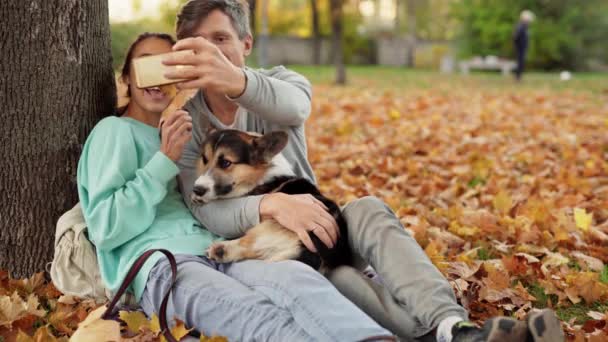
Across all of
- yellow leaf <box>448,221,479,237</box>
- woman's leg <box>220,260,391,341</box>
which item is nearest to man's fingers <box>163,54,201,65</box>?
woman's leg <box>220,260,391,341</box>

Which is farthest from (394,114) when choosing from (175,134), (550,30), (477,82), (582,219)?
(550,30)

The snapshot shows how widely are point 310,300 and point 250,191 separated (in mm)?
→ 774

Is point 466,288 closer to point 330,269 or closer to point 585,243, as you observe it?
point 330,269

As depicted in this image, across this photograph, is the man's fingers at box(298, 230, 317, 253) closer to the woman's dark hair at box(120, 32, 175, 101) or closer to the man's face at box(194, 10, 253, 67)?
the man's face at box(194, 10, 253, 67)

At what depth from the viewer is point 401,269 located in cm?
276

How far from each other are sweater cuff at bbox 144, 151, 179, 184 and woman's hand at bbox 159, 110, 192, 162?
38mm

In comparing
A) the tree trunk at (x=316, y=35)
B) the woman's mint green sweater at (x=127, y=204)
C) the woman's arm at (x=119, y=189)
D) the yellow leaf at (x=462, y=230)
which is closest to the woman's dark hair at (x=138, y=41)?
the woman's mint green sweater at (x=127, y=204)

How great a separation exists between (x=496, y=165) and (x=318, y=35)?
31.4m

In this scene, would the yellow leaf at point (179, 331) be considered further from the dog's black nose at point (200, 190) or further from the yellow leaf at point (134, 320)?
the dog's black nose at point (200, 190)

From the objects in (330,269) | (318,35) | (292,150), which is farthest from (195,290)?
(318,35)

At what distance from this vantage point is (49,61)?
334 centimetres

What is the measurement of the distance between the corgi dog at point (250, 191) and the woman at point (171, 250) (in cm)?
9

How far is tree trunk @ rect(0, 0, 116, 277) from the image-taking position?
3305mm

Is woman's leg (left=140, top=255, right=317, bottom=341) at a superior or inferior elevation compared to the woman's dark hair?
inferior
